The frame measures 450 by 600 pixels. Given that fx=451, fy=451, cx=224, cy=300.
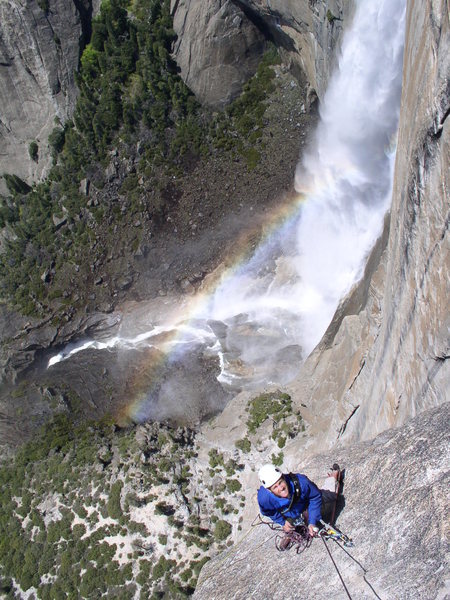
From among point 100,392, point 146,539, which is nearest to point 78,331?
point 100,392

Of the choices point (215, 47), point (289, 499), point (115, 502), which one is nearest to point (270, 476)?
point (289, 499)

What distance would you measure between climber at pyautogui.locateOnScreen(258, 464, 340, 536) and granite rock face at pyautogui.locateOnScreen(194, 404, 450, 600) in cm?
63

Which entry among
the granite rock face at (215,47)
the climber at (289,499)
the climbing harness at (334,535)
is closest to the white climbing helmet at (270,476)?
the climber at (289,499)

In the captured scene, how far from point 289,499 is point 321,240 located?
27.0 m

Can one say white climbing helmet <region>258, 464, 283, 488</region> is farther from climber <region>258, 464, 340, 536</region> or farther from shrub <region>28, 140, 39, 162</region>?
shrub <region>28, 140, 39, 162</region>

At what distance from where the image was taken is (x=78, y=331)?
37219mm

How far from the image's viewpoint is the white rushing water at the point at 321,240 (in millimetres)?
27277

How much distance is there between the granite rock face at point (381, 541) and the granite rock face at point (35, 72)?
38.2m

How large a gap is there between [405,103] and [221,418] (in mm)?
21637

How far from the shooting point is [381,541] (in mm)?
8227

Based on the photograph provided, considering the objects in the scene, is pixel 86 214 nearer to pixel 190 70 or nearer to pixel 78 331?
pixel 78 331

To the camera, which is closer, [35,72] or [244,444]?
[244,444]

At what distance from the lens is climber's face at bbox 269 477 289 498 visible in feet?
28.1

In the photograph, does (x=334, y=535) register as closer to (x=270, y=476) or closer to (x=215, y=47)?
(x=270, y=476)
